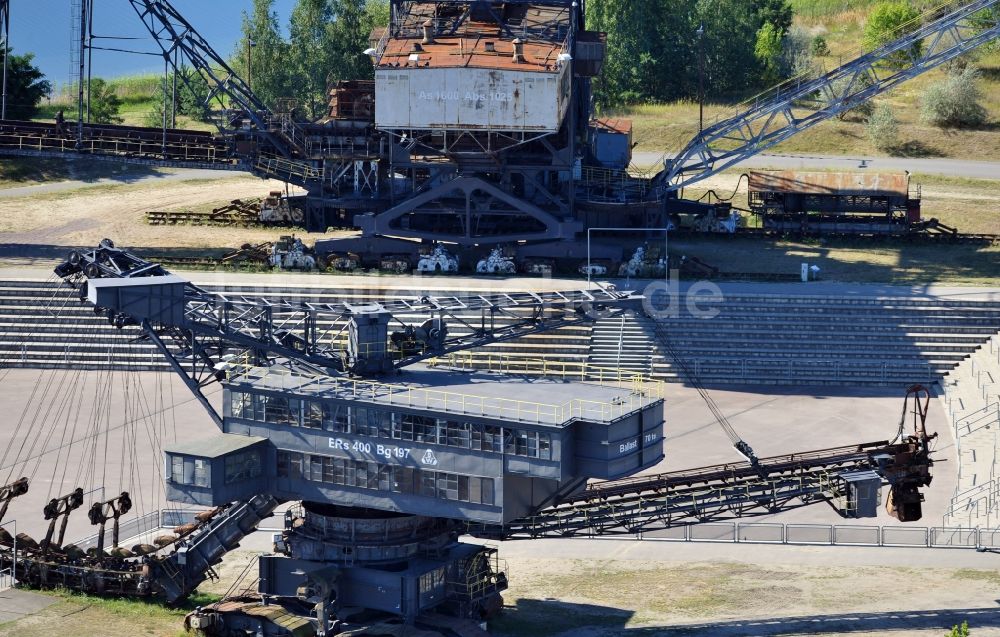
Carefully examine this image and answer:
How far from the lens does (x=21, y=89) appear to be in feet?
379

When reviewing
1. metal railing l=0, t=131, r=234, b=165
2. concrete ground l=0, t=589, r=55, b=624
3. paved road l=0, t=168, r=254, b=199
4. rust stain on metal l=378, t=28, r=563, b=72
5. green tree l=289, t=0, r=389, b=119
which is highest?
green tree l=289, t=0, r=389, b=119

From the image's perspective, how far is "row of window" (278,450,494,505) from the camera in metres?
47.9

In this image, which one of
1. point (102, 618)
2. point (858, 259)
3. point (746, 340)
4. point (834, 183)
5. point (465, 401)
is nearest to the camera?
point (465, 401)

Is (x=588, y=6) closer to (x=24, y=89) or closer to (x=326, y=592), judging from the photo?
(x=24, y=89)

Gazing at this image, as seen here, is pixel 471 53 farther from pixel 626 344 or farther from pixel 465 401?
pixel 465 401

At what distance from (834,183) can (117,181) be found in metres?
42.9

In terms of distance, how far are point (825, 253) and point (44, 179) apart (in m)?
47.3

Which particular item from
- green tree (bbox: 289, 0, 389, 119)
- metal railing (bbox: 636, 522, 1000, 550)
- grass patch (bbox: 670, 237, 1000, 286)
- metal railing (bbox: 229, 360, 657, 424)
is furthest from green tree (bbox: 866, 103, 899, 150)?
metal railing (bbox: 229, 360, 657, 424)

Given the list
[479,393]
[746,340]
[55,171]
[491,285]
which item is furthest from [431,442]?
[55,171]

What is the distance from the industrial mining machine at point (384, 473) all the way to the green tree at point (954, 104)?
6660 cm

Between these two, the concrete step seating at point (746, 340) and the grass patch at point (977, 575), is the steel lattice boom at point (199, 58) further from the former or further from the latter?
the grass patch at point (977, 575)

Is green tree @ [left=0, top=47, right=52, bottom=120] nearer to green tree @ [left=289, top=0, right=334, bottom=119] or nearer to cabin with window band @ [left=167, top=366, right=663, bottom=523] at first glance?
green tree @ [left=289, top=0, right=334, bottom=119]

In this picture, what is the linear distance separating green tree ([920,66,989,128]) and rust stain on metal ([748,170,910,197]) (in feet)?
67.9

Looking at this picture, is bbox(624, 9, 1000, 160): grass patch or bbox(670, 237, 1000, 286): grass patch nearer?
bbox(670, 237, 1000, 286): grass patch
